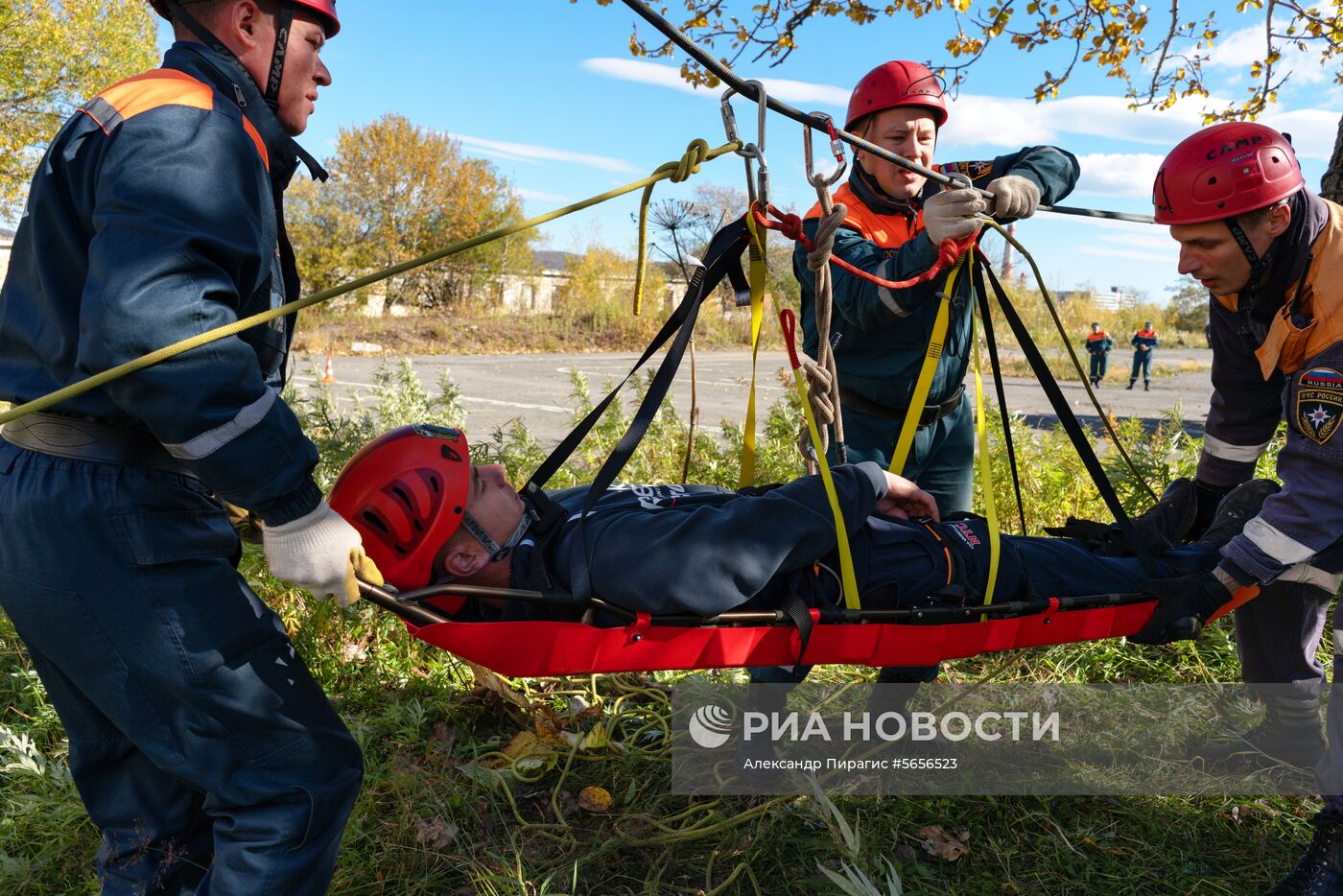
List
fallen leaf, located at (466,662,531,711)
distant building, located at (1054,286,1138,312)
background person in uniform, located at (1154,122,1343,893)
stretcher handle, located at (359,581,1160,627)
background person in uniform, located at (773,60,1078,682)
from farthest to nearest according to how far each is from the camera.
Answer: distant building, located at (1054,286,1138,312) < fallen leaf, located at (466,662,531,711) < background person in uniform, located at (773,60,1078,682) < background person in uniform, located at (1154,122,1343,893) < stretcher handle, located at (359,581,1160,627)

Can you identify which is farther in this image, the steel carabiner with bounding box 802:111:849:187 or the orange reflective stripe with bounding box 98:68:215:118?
the steel carabiner with bounding box 802:111:849:187

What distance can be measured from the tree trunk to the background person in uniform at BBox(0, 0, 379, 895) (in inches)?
191

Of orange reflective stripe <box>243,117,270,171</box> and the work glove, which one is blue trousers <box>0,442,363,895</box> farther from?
orange reflective stripe <box>243,117,270,171</box>

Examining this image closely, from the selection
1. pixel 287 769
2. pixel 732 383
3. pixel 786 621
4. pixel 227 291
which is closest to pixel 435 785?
pixel 287 769

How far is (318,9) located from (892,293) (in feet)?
6.06

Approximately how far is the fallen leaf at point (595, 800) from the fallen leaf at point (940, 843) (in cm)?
105

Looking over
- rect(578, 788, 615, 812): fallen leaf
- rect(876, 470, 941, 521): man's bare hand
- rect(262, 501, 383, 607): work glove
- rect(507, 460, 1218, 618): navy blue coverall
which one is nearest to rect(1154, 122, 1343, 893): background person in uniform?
rect(507, 460, 1218, 618): navy blue coverall

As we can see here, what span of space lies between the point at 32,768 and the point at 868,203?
360 cm

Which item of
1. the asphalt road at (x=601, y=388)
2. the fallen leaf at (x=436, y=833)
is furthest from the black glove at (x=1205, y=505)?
the asphalt road at (x=601, y=388)

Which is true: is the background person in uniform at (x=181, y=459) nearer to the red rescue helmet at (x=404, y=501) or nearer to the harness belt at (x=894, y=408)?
the red rescue helmet at (x=404, y=501)

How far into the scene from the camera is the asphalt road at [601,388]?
452 inches

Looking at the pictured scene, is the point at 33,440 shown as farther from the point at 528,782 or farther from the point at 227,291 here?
the point at 528,782

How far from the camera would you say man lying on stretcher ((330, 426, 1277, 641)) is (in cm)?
227

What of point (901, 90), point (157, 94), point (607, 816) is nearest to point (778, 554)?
point (607, 816)
